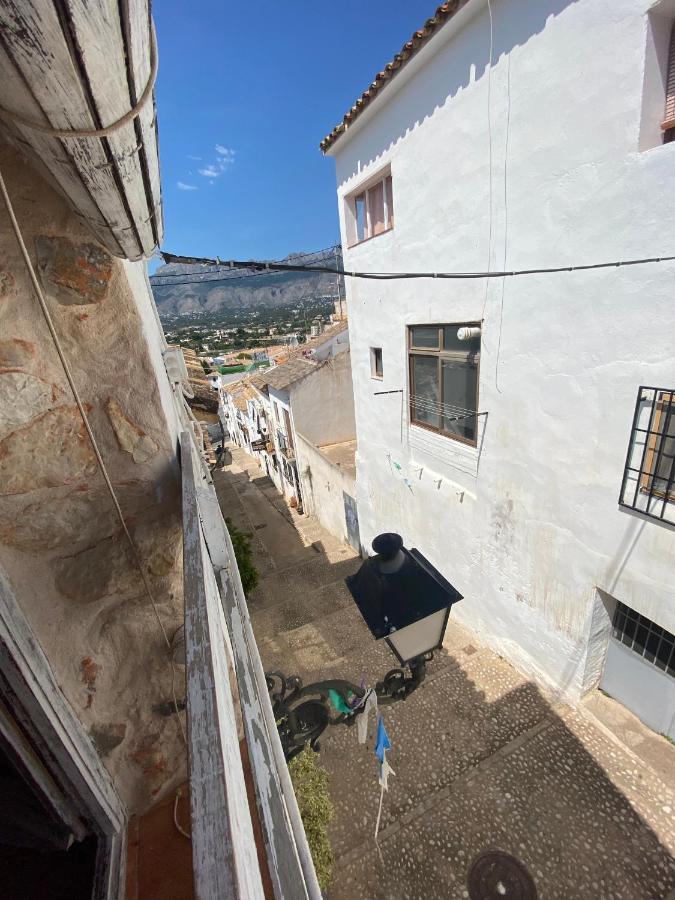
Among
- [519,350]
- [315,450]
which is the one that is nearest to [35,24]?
[519,350]

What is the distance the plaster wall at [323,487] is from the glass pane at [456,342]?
→ 18.6 ft

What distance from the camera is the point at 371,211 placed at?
7.38 meters

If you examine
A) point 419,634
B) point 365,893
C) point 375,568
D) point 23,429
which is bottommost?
point 365,893

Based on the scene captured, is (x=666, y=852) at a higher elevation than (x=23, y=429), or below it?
below

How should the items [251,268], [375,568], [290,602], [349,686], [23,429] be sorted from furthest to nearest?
[290,602] < [349,686] < [251,268] < [375,568] < [23,429]

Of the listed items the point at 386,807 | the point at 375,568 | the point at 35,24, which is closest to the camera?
Answer: the point at 35,24

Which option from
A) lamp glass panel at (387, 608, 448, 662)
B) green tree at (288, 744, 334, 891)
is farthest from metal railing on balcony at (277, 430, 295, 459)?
lamp glass panel at (387, 608, 448, 662)

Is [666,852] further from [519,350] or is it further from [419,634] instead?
[519,350]

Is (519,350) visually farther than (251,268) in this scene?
Yes

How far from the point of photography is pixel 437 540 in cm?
764

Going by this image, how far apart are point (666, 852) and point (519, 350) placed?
5.76m

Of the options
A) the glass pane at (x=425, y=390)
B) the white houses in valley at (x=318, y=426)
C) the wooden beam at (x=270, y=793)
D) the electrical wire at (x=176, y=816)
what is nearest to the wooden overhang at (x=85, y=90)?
the wooden beam at (x=270, y=793)

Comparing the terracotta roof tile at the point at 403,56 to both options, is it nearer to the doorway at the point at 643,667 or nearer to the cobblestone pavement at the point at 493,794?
the doorway at the point at 643,667

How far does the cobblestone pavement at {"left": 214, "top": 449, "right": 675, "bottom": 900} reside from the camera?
413cm
